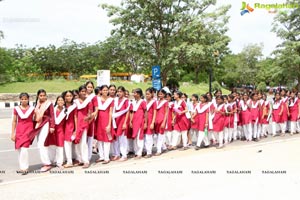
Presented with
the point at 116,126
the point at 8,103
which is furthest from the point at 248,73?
the point at 116,126

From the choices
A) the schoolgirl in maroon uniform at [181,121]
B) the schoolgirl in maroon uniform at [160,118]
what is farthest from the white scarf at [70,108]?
the schoolgirl in maroon uniform at [181,121]

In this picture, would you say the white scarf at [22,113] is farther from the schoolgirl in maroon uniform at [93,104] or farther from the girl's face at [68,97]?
the schoolgirl in maroon uniform at [93,104]

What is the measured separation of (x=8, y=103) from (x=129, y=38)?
517 inches

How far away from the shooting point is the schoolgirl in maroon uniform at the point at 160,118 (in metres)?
8.95

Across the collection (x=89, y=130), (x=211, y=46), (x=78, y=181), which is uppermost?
(x=211, y=46)

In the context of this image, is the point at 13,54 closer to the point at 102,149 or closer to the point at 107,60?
the point at 107,60

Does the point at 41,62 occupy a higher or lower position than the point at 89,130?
higher

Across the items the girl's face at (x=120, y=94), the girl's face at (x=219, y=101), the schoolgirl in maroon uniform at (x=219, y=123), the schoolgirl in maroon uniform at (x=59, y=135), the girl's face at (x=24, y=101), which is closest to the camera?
the girl's face at (x=24, y=101)

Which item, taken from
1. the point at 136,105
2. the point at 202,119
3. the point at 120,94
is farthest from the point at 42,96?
the point at 202,119

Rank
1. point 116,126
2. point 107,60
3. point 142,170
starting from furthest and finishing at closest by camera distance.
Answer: point 107,60 → point 116,126 → point 142,170

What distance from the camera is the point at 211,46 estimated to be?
17.1 m

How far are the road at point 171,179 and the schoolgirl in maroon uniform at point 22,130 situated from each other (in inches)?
11.7

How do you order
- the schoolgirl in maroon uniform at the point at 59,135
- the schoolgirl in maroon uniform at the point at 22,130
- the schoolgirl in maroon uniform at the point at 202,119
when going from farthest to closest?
the schoolgirl in maroon uniform at the point at 202,119
the schoolgirl in maroon uniform at the point at 59,135
the schoolgirl in maroon uniform at the point at 22,130

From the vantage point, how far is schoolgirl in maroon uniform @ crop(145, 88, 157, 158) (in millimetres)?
8570
